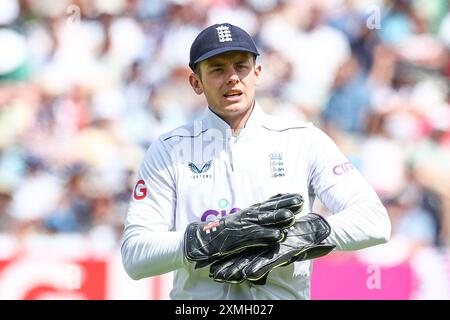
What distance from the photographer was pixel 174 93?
19.9 ft

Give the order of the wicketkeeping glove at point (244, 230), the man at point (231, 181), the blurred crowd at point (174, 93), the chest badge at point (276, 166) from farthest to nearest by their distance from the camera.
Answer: the blurred crowd at point (174, 93) < the chest badge at point (276, 166) < the man at point (231, 181) < the wicketkeeping glove at point (244, 230)

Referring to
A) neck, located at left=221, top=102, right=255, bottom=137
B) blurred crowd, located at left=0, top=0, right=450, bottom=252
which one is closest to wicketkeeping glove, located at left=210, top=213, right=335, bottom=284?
neck, located at left=221, top=102, right=255, bottom=137

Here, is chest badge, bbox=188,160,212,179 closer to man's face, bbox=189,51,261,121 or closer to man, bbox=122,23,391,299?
man, bbox=122,23,391,299

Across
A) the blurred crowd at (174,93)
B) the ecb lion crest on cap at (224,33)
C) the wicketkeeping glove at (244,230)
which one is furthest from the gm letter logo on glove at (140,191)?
the blurred crowd at (174,93)

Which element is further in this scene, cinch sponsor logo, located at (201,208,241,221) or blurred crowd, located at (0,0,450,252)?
blurred crowd, located at (0,0,450,252)

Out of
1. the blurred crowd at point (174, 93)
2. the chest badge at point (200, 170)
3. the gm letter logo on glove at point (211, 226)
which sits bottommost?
the gm letter logo on glove at point (211, 226)

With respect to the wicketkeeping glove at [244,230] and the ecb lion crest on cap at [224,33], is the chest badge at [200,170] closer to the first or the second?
the wicketkeeping glove at [244,230]

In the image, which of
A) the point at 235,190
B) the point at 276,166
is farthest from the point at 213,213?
the point at 276,166

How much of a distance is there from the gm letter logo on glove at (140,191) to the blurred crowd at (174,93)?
279 centimetres

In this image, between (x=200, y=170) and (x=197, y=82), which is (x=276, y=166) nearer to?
(x=200, y=170)

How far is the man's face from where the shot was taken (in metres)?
2.80

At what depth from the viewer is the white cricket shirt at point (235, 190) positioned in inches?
105

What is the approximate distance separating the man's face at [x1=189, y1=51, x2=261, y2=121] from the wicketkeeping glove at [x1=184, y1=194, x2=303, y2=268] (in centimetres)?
43

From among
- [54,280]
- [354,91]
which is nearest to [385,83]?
[354,91]
